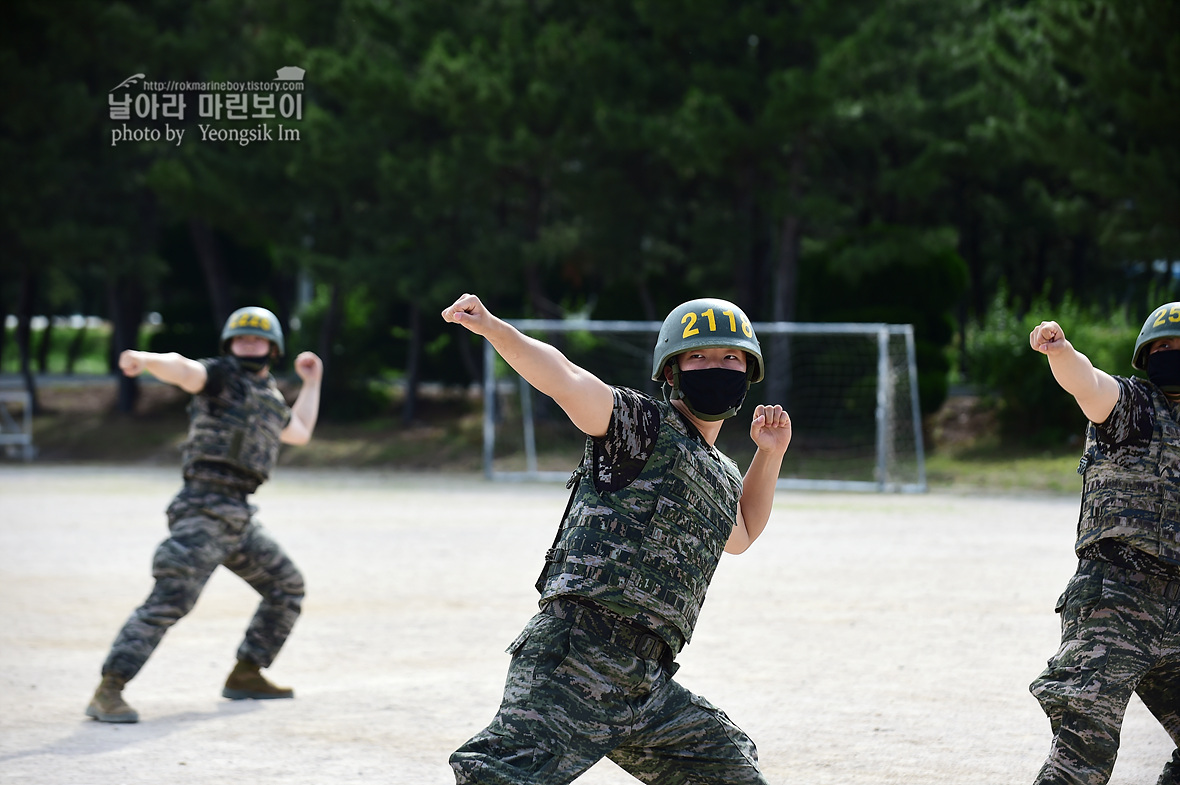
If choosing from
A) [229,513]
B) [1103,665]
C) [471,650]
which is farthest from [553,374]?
[471,650]

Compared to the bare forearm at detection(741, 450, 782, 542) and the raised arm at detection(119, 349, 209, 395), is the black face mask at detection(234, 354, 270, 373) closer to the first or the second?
the raised arm at detection(119, 349, 209, 395)

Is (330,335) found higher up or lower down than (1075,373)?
higher up

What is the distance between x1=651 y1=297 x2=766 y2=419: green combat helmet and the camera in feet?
12.6

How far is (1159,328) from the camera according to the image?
4742mm

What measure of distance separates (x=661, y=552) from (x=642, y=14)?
20.8 meters

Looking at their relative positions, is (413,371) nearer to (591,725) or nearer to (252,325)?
(252,325)

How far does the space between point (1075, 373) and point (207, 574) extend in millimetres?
4362

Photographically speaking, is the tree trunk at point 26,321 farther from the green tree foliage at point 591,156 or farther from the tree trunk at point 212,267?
the tree trunk at point 212,267

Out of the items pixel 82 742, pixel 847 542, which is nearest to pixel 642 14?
pixel 847 542

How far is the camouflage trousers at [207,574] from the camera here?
257 inches

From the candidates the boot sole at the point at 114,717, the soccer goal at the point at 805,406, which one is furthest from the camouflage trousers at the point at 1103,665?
the soccer goal at the point at 805,406

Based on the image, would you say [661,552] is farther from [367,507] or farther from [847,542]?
[367,507]

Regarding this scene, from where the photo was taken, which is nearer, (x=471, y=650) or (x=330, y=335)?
(x=471, y=650)

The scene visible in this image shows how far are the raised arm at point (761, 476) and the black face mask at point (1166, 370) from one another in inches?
61.0
